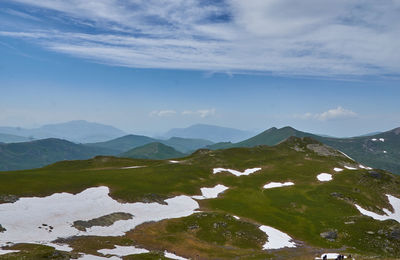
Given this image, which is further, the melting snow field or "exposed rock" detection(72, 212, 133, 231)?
"exposed rock" detection(72, 212, 133, 231)

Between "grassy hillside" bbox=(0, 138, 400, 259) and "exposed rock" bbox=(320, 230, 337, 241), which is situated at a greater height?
"grassy hillside" bbox=(0, 138, 400, 259)

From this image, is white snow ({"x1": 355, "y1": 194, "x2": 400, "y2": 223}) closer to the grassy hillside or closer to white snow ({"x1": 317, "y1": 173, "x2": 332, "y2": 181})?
the grassy hillside

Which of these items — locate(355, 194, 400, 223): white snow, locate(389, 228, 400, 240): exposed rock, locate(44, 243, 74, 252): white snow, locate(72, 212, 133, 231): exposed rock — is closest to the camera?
locate(44, 243, 74, 252): white snow

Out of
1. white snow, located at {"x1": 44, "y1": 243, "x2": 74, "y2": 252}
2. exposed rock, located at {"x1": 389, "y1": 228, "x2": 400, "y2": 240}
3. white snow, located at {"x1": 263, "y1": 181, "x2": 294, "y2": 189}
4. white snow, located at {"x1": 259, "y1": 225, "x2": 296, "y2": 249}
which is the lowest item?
white snow, located at {"x1": 259, "y1": 225, "x2": 296, "y2": 249}

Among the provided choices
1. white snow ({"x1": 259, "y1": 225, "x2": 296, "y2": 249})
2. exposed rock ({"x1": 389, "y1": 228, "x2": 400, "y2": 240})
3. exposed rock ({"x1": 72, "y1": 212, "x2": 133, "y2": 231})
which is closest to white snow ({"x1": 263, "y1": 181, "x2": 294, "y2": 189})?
white snow ({"x1": 259, "y1": 225, "x2": 296, "y2": 249})

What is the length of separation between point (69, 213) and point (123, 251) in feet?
73.4

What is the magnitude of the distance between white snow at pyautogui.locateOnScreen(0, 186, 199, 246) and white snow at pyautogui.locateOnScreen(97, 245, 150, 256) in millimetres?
8452

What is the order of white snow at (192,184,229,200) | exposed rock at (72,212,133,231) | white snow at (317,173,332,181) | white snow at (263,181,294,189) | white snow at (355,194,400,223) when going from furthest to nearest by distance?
white snow at (317,173,332,181)
white snow at (263,181,294,189)
white snow at (192,184,229,200)
white snow at (355,194,400,223)
exposed rock at (72,212,133,231)

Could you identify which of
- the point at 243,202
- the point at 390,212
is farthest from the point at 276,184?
the point at 390,212

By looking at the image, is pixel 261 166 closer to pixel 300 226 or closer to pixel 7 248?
pixel 300 226

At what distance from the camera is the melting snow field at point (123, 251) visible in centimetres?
4809

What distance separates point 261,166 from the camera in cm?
13225

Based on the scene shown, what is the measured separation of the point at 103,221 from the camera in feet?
211

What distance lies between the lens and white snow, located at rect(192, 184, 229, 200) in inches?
3661
